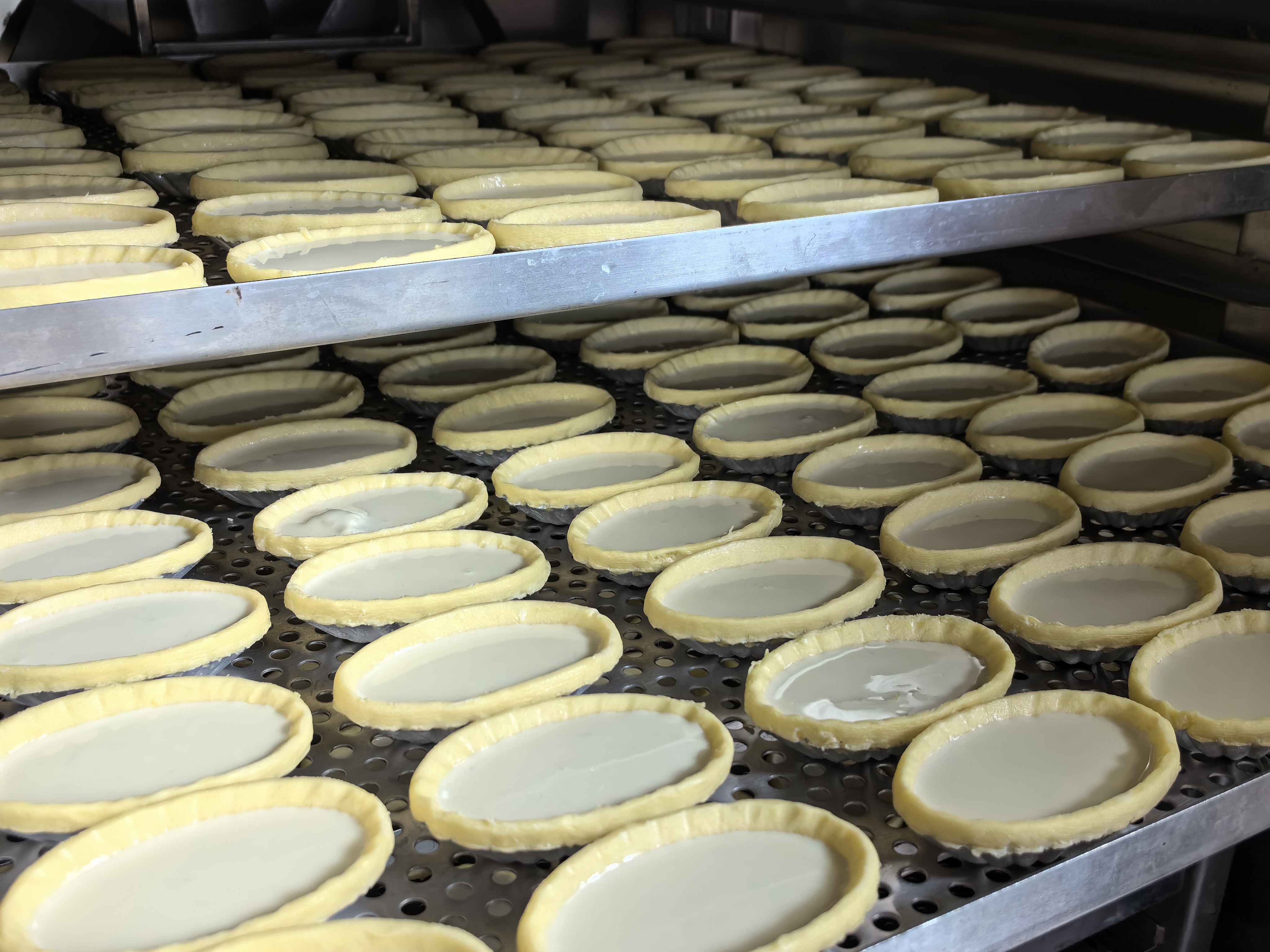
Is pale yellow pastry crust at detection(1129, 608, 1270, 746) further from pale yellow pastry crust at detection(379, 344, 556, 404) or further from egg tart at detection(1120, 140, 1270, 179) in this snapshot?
pale yellow pastry crust at detection(379, 344, 556, 404)

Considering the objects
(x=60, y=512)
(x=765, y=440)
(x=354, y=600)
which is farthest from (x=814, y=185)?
(x=60, y=512)

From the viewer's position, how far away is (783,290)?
248 centimetres

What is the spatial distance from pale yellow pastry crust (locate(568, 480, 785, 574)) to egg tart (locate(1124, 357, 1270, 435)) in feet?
2.39

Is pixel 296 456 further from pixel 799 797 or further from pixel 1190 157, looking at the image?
pixel 1190 157

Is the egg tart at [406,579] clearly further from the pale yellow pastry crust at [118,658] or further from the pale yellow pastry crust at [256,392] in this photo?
the pale yellow pastry crust at [256,392]

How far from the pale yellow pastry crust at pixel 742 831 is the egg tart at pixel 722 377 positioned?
0.93 metres

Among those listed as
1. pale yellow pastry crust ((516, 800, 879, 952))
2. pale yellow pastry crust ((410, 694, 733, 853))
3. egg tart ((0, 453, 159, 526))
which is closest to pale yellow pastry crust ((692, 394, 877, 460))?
pale yellow pastry crust ((410, 694, 733, 853))

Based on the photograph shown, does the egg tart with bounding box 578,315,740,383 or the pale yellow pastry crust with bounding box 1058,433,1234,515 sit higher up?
the egg tart with bounding box 578,315,740,383

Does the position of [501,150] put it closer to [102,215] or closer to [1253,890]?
[102,215]

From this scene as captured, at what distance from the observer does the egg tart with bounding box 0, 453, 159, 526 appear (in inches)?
60.7

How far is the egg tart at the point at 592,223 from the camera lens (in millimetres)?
1285

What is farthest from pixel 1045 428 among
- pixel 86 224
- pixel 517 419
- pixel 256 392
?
pixel 86 224

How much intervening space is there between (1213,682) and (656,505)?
28.6 inches

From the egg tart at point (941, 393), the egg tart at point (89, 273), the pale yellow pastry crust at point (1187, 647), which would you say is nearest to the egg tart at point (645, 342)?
the egg tart at point (941, 393)
